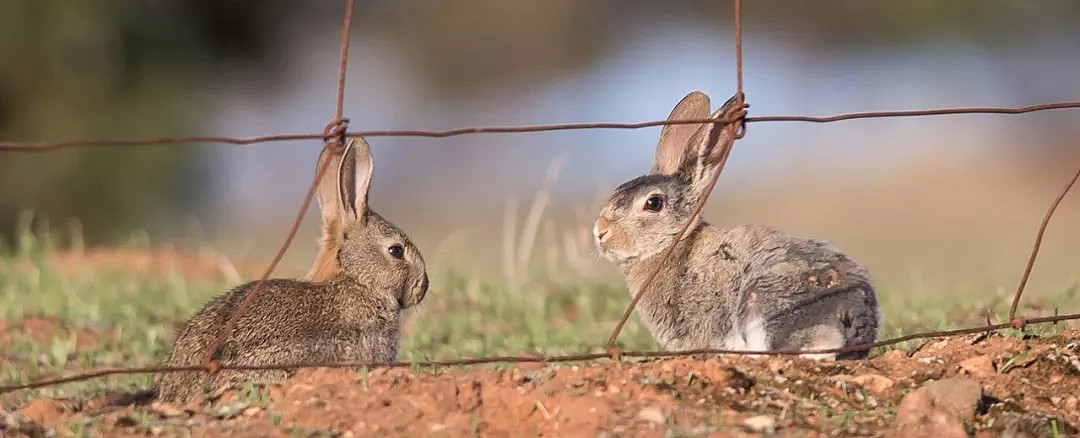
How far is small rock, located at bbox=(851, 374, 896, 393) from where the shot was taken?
4539 millimetres

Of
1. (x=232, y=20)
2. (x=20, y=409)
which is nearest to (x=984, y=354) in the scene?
Answer: (x=20, y=409)

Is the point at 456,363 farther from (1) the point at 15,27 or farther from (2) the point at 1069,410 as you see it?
(1) the point at 15,27

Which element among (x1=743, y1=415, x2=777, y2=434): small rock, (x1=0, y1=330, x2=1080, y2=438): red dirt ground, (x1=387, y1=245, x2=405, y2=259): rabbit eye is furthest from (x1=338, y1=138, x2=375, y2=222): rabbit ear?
(x1=743, y1=415, x2=777, y2=434): small rock

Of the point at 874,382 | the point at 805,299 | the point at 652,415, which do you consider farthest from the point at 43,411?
the point at 874,382

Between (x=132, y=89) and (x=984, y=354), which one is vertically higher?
(x=132, y=89)

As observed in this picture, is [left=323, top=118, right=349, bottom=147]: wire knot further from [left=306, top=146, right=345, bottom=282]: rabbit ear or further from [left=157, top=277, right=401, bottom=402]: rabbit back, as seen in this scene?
[left=306, top=146, right=345, bottom=282]: rabbit ear

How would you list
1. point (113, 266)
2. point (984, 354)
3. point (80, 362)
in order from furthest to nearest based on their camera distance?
point (113, 266) < point (80, 362) < point (984, 354)

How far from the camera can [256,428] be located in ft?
13.5

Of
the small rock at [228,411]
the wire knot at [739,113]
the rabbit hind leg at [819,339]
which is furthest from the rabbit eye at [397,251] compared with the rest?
the rabbit hind leg at [819,339]

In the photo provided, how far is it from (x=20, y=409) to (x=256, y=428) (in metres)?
1.03

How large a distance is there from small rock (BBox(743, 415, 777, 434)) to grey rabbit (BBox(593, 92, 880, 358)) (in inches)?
29.6

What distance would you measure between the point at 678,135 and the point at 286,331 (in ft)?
6.44

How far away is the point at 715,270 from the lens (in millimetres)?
5324

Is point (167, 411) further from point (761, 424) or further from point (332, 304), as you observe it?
point (761, 424)
